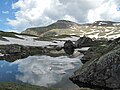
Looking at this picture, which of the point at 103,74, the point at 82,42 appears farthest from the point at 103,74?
the point at 82,42

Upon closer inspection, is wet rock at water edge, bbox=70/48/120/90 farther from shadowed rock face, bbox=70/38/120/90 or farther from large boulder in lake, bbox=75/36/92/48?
large boulder in lake, bbox=75/36/92/48

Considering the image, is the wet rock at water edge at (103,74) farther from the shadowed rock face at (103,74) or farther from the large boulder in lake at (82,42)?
the large boulder in lake at (82,42)

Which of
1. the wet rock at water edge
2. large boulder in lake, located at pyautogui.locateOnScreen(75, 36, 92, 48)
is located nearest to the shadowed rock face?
the wet rock at water edge

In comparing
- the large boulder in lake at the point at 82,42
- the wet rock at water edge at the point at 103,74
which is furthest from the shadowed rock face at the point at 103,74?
the large boulder in lake at the point at 82,42

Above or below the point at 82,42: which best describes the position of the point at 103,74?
below

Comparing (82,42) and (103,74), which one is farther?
(82,42)

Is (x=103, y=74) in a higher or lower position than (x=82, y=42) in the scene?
lower

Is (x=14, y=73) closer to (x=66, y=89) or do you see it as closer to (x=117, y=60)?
(x=66, y=89)

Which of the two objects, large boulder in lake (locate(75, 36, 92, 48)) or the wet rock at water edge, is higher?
large boulder in lake (locate(75, 36, 92, 48))

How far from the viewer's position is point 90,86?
123 feet

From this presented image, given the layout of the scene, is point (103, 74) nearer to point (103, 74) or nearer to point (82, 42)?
point (103, 74)

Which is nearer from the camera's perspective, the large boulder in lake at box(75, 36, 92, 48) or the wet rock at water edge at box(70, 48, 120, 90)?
the wet rock at water edge at box(70, 48, 120, 90)

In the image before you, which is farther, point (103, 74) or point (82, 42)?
point (82, 42)

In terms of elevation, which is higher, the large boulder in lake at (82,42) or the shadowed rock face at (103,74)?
the large boulder in lake at (82,42)
